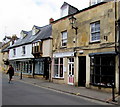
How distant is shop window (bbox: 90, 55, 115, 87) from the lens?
13.6 meters

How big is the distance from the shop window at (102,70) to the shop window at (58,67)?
16.3 feet

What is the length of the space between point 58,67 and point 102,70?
265 inches

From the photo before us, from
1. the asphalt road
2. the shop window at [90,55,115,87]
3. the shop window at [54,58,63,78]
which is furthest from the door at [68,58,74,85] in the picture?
the asphalt road

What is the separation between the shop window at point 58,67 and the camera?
19695 mm

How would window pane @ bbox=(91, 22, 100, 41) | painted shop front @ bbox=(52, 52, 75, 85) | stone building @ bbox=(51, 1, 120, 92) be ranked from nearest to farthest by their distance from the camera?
stone building @ bbox=(51, 1, 120, 92) → window pane @ bbox=(91, 22, 100, 41) → painted shop front @ bbox=(52, 52, 75, 85)

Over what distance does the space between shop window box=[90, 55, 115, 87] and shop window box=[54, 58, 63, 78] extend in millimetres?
4962

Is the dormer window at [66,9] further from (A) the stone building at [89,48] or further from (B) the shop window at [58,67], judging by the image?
(B) the shop window at [58,67]

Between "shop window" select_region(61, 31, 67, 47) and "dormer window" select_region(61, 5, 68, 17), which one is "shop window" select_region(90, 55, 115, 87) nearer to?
"shop window" select_region(61, 31, 67, 47)

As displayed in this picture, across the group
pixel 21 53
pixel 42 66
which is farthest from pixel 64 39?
pixel 21 53

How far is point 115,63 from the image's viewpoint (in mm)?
13281

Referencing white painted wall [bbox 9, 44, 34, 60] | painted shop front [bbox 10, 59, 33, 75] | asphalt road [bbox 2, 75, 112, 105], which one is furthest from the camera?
white painted wall [bbox 9, 44, 34, 60]

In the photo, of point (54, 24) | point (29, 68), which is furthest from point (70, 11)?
point (29, 68)

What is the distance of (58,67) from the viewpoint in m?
20.1

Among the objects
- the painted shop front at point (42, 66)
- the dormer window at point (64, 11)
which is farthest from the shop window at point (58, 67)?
the dormer window at point (64, 11)
